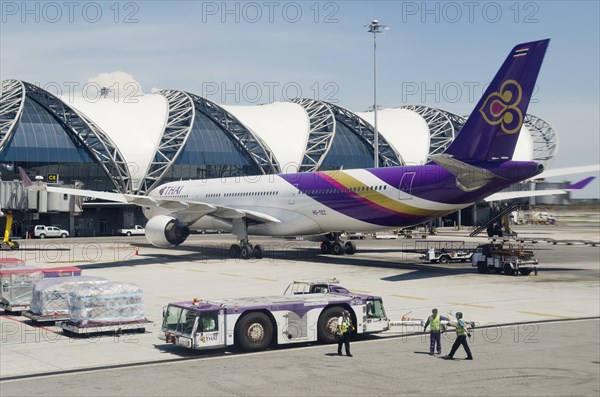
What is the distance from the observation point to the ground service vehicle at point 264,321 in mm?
20250

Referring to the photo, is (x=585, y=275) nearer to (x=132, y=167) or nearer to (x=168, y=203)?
(x=168, y=203)

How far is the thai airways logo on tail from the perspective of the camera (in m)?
36.2

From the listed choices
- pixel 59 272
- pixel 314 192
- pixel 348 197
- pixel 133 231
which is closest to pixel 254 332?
pixel 59 272

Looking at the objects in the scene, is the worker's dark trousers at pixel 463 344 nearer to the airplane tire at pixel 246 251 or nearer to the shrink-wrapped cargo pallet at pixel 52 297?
the shrink-wrapped cargo pallet at pixel 52 297

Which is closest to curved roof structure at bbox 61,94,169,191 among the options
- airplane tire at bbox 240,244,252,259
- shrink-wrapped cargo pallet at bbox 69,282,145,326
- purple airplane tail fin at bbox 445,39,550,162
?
airplane tire at bbox 240,244,252,259

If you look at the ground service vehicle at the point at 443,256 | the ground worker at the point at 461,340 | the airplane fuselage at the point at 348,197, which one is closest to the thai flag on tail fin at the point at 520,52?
the airplane fuselage at the point at 348,197

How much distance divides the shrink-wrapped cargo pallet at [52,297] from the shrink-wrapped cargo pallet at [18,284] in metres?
2.50

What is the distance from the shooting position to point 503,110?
3669 cm

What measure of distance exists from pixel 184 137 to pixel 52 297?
7389 cm

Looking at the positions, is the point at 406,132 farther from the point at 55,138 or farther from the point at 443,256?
the point at 443,256

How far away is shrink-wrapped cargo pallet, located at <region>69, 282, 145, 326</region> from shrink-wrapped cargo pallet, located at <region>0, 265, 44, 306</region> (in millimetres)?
5451

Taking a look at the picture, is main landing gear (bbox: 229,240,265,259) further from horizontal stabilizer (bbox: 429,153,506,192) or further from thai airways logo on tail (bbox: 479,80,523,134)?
thai airways logo on tail (bbox: 479,80,523,134)

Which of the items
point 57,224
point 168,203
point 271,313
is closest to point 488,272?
point 168,203

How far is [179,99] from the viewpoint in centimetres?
10288
